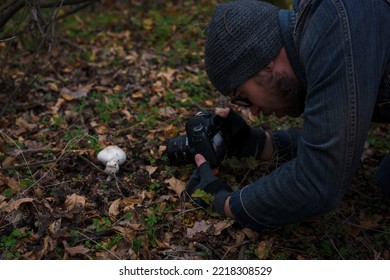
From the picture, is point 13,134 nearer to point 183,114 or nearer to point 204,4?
point 183,114

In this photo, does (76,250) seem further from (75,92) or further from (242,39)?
(75,92)

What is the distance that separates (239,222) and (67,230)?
93cm

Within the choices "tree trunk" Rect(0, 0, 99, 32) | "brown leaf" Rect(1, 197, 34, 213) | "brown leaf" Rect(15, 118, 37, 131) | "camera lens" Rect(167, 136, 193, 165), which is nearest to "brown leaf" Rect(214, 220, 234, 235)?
"camera lens" Rect(167, 136, 193, 165)

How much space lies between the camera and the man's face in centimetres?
255

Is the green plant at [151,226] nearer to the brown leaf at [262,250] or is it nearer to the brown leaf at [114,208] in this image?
the brown leaf at [114,208]

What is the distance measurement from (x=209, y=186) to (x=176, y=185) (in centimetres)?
35

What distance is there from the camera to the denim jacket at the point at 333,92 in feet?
6.89

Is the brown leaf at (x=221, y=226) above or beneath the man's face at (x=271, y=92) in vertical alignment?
beneath

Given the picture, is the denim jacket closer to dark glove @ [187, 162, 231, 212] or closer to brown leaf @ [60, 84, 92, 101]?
dark glove @ [187, 162, 231, 212]

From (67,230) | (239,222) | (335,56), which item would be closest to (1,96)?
(67,230)

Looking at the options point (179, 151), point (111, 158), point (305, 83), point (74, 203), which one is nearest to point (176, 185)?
point (179, 151)

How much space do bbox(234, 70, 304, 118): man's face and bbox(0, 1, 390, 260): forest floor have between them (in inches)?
23.4

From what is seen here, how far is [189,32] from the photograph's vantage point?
5.46 meters

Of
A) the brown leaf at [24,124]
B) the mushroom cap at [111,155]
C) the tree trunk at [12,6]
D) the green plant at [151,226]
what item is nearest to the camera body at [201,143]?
the mushroom cap at [111,155]
